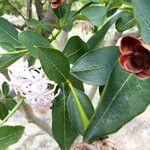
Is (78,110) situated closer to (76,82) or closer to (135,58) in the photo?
(76,82)

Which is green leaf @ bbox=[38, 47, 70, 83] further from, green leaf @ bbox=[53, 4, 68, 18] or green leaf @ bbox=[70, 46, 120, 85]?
green leaf @ bbox=[53, 4, 68, 18]

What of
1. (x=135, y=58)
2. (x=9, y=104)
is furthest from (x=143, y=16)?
(x=9, y=104)

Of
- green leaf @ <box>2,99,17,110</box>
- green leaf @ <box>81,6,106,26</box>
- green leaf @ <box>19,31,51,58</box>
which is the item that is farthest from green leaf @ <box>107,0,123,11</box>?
green leaf @ <box>2,99,17,110</box>

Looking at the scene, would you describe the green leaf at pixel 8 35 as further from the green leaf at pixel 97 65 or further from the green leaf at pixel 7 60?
the green leaf at pixel 97 65

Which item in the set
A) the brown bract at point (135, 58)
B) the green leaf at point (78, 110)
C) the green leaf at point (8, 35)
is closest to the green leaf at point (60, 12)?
the green leaf at point (8, 35)

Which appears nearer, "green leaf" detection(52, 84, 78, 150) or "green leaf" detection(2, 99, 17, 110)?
"green leaf" detection(52, 84, 78, 150)

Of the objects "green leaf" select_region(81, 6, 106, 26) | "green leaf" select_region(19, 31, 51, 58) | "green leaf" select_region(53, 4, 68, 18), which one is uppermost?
"green leaf" select_region(19, 31, 51, 58)

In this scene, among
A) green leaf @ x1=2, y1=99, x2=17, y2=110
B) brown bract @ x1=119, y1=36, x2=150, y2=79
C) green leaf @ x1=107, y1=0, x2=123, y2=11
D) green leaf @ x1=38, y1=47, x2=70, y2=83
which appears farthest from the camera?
green leaf @ x1=2, y1=99, x2=17, y2=110
